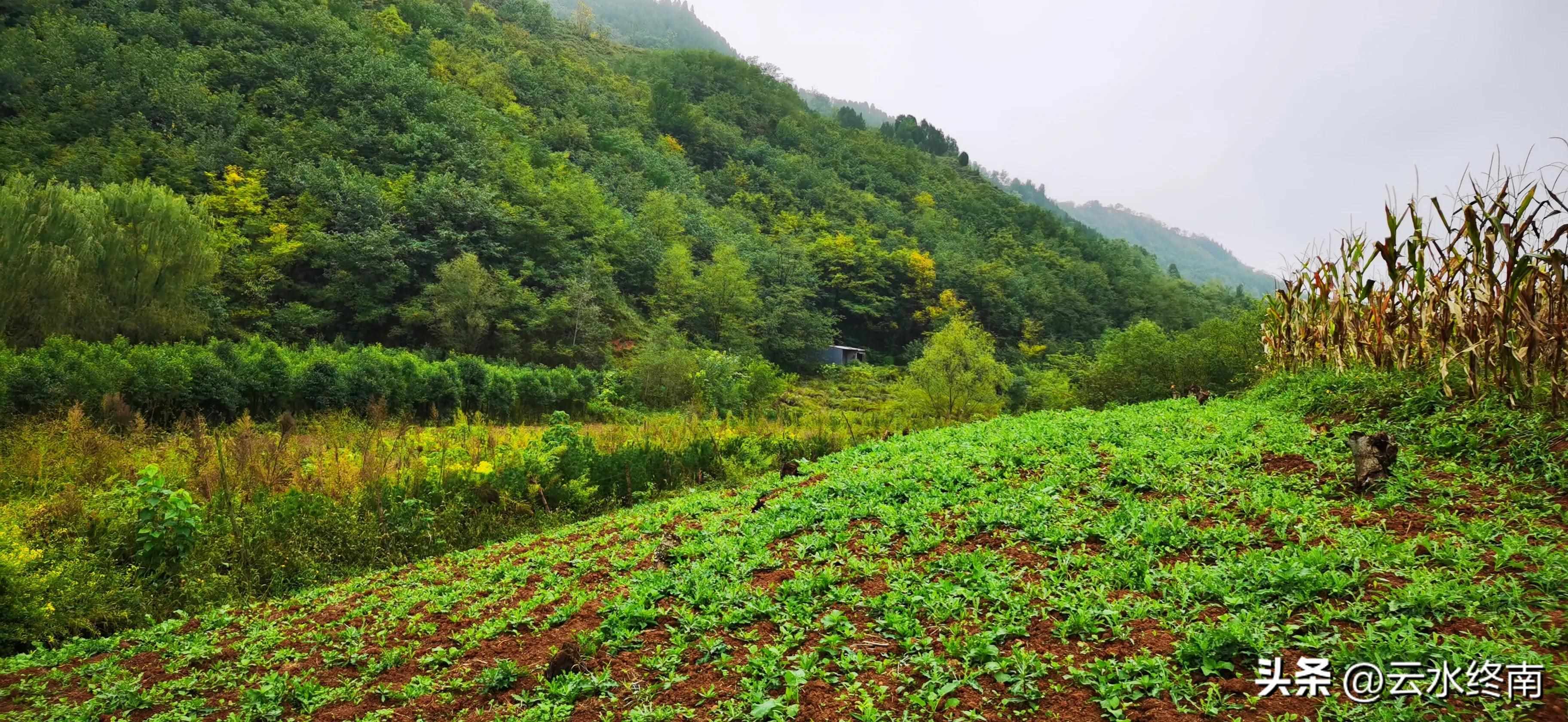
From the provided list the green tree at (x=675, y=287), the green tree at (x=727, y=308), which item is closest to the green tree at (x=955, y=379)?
the green tree at (x=727, y=308)

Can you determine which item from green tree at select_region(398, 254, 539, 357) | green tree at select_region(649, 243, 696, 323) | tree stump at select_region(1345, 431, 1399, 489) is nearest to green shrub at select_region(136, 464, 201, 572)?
tree stump at select_region(1345, 431, 1399, 489)

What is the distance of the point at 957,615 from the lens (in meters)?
3.33

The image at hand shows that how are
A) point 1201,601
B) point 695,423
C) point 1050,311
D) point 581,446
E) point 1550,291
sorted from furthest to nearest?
1. point 1050,311
2. point 695,423
3. point 581,446
4. point 1550,291
5. point 1201,601

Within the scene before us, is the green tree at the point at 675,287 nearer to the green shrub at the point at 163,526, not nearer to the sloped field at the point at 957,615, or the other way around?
the green shrub at the point at 163,526

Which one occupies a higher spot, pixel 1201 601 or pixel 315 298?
pixel 315 298

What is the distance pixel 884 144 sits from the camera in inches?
3199

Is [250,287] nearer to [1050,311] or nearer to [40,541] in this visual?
[40,541]

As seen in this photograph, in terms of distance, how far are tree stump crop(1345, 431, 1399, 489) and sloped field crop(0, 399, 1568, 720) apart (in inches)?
4.0

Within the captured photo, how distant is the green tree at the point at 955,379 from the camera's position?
19.6 meters

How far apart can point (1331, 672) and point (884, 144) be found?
84739mm

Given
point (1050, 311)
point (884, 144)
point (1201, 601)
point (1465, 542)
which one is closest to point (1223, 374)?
point (1465, 542)

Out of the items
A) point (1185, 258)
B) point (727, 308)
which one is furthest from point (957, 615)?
point (1185, 258)

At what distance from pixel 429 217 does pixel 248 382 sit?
60.1ft

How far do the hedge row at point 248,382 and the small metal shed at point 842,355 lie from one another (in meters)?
24.9
